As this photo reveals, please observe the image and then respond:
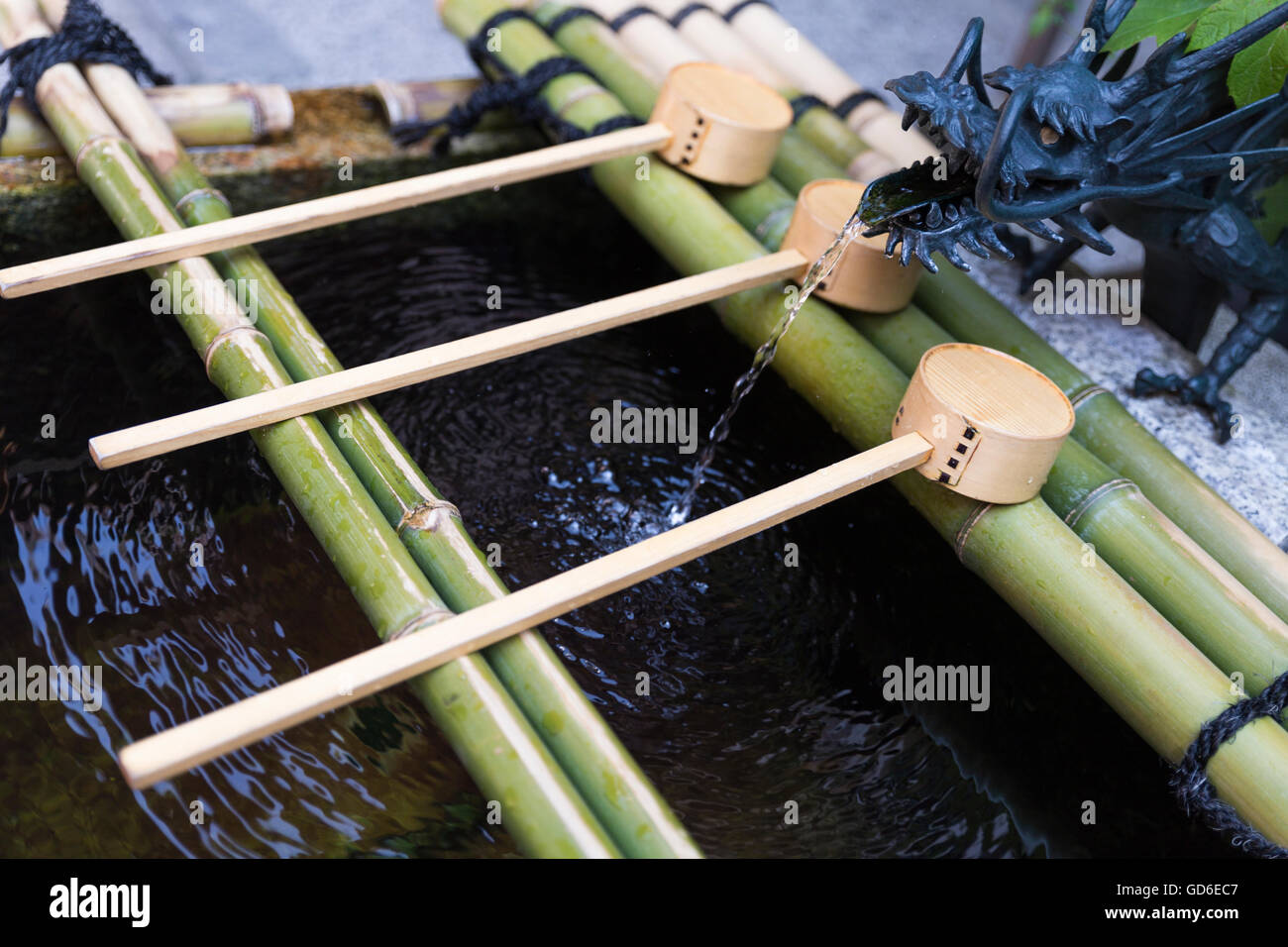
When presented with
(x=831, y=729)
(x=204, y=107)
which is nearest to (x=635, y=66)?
(x=204, y=107)

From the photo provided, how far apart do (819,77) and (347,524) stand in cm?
280

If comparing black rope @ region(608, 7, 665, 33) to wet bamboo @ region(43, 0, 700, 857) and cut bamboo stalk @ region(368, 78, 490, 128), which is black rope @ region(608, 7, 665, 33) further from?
wet bamboo @ region(43, 0, 700, 857)

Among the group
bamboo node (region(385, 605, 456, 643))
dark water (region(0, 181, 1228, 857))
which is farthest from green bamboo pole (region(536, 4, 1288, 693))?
bamboo node (region(385, 605, 456, 643))

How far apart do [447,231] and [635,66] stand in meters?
0.87

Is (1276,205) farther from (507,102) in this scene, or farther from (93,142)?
(93,142)

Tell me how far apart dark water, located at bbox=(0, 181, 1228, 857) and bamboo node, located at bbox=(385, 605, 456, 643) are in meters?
0.41

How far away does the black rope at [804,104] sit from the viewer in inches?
169

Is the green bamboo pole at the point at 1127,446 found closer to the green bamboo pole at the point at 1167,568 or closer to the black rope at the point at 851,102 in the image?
the green bamboo pole at the point at 1167,568

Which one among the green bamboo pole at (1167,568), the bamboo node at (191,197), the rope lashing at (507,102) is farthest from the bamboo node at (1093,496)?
the bamboo node at (191,197)

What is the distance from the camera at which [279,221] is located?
10.2 ft

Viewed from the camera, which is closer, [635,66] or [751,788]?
[751,788]
